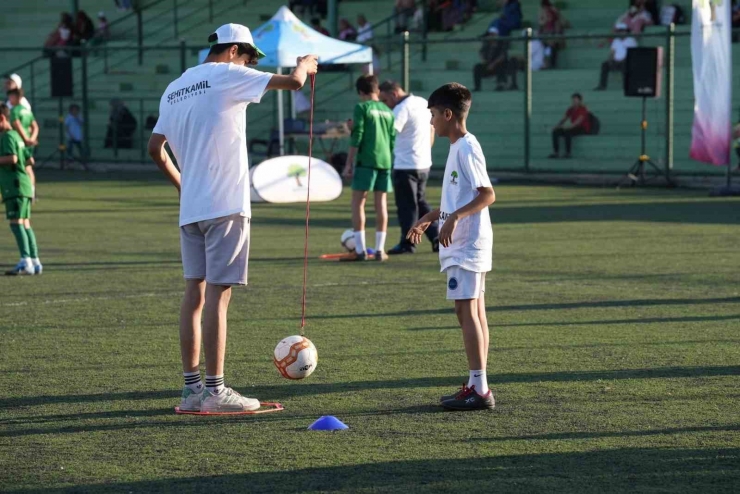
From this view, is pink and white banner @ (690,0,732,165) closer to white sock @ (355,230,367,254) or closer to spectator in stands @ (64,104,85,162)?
white sock @ (355,230,367,254)

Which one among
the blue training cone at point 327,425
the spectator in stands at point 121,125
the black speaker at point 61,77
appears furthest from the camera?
the spectator in stands at point 121,125

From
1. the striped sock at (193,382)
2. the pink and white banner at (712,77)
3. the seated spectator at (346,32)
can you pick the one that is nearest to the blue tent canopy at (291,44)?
the seated spectator at (346,32)

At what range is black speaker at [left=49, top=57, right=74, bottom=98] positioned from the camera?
101 ft

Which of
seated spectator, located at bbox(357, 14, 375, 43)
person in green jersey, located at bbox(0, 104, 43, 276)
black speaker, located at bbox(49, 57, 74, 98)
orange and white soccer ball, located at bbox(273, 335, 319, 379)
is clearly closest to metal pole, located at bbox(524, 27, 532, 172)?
seated spectator, located at bbox(357, 14, 375, 43)

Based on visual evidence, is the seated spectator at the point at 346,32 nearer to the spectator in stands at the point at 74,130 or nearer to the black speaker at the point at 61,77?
the black speaker at the point at 61,77

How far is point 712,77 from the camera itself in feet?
66.5

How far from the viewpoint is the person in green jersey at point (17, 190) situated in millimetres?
11984

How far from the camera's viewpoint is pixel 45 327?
9.38m

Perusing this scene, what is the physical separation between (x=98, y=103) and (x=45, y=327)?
83.9 feet

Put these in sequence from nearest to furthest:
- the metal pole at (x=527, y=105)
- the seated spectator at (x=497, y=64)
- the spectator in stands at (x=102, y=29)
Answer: the metal pole at (x=527, y=105)
the seated spectator at (x=497, y=64)
the spectator in stands at (x=102, y=29)

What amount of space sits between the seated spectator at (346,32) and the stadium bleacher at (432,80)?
1001 millimetres

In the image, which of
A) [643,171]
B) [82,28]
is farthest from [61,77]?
[643,171]

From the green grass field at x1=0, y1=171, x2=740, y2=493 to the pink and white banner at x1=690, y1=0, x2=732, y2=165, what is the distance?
6269 millimetres

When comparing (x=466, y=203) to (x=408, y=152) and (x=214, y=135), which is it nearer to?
(x=214, y=135)
